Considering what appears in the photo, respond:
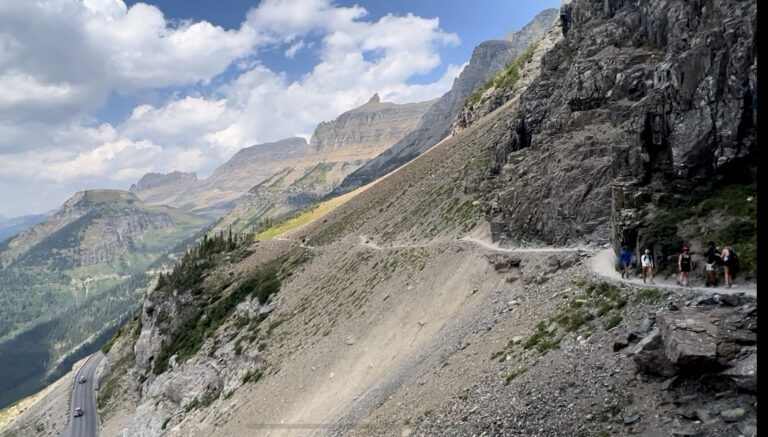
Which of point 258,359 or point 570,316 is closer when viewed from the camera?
point 570,316

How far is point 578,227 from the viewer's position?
A: 2819cm

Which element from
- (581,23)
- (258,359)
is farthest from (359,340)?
(581,23)

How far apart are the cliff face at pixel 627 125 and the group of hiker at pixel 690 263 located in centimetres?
96

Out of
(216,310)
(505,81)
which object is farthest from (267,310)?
(505,81)

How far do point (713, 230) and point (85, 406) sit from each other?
10849 cm

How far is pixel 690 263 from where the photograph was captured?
1617 centimetres

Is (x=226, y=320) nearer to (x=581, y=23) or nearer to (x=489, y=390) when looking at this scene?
(x=489, y=390)

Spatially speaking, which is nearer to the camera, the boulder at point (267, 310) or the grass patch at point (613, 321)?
the grass patch at point (613, 321)

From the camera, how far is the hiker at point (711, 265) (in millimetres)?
14906

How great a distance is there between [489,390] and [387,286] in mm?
24106

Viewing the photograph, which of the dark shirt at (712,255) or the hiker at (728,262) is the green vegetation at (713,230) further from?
the dark shirt at (712,255)

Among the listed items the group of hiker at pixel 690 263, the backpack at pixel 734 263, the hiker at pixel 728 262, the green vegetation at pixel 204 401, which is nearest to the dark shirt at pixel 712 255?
the group of hiker at pixel 690 263

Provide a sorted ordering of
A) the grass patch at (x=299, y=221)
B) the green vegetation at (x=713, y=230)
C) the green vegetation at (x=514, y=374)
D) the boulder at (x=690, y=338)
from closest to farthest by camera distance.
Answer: the boulder at (x=690, y=338)
the green vegetation at (x=713, y=230)
the green vegetation at (x=514, y=374)
the grass patch at (x=299, y=221)

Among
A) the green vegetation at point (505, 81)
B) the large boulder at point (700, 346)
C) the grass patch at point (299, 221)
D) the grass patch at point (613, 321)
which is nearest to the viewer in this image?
the large boulder at point (700, 346)
